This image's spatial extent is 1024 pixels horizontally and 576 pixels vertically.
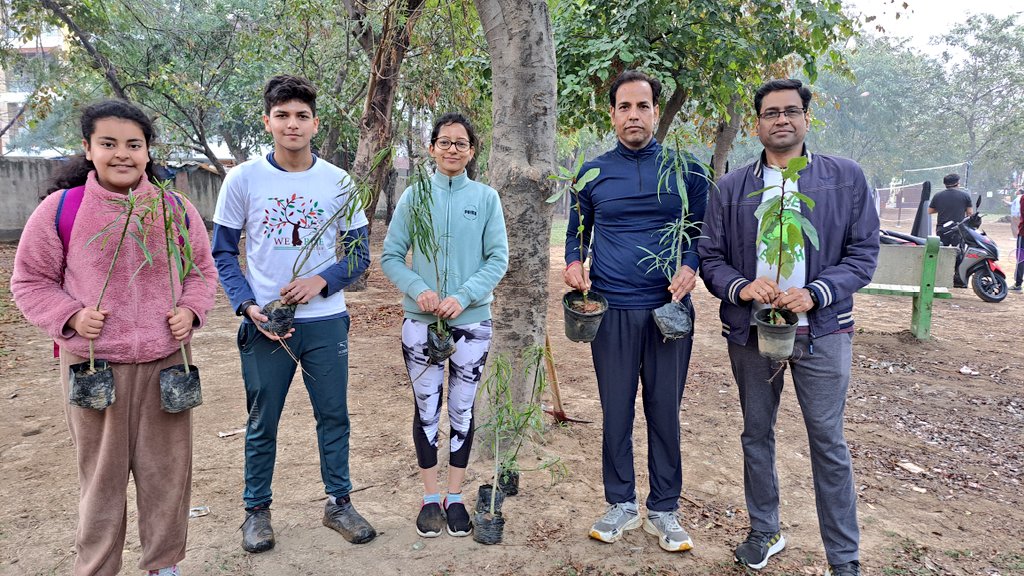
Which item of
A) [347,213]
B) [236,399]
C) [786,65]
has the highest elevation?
[786,65]

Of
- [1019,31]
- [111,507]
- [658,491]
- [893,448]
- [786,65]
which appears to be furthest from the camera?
[1019,31]

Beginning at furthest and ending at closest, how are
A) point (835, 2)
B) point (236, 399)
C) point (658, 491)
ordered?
point (835, 2) < point (236, 399) < point (658, 491)

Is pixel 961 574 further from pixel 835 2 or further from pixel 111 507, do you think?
pixel 835 2

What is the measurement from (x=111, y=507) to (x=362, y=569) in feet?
2.89

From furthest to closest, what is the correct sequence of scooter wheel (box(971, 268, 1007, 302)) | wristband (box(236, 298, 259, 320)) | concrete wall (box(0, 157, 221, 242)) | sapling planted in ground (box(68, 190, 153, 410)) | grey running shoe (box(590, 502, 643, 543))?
1. concrete wall (box(0, 157, 221, 242))
2. scooter wheel (box(971, 268, 1007, 302))
3. grey running shoe (box(590, 502, 643, 543))
4. wristband (box(236, 298, 259, 320))
5. sapling planted in ground (box(68, 190, 153, 410))

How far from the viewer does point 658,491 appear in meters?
2.66

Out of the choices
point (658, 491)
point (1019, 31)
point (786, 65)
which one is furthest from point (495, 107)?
point (1019, 31)

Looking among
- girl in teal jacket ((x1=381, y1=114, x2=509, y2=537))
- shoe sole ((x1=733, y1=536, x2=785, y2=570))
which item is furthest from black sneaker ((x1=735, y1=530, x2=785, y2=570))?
girl in teal jacket ((x1=381, y1=114, x2=509, y2=537))

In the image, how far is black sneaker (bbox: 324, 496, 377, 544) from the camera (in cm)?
265

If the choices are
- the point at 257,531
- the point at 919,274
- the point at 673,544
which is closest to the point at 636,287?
the point at 673,544

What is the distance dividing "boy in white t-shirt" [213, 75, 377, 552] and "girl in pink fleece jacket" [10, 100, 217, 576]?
31 centimetres

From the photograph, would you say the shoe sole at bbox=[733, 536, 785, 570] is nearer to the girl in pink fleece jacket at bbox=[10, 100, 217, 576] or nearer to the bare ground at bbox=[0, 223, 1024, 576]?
A: the bare ground at bbox=[0, 223, 1024, 576]

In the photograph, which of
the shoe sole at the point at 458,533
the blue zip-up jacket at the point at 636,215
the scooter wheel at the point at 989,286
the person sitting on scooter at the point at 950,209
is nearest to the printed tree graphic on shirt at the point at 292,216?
the blue zip-up jacket at the point at 636,215

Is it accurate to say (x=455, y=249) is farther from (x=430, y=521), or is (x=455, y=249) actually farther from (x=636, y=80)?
(x=430, y=521)
